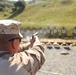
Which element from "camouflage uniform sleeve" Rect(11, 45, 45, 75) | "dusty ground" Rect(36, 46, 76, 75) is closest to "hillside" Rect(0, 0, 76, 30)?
"dusty ground" Rect(36, 46, 76, 75)

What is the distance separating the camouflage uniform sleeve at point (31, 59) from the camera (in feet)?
7.38

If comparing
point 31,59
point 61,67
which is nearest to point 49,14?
point 61,67

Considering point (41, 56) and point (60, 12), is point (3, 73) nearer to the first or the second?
point (41, 56)

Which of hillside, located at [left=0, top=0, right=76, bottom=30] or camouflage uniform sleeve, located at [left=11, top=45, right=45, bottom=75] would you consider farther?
hillside, located at [left=0, top=0, right=76, bottom=30]

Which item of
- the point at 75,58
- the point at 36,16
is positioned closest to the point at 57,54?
the point at 75,58

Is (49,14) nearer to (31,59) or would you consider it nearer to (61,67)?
(61,67)

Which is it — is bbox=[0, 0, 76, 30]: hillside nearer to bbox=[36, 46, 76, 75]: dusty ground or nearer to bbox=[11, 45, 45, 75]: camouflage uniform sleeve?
bbox=[36, 46, 76, 75]: dusty ground

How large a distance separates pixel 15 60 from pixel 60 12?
50632 millimetres

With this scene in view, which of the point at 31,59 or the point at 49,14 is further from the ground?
the point at 31,59

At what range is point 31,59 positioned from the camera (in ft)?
7.48

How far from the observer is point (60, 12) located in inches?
2068

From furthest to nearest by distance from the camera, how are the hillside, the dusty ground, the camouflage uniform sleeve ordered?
the hillside, the dusty ground, the camouflage uniform sleeve

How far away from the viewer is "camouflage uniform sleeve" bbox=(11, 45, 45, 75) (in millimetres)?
2248

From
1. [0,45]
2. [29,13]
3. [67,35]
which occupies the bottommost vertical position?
[29,13]
